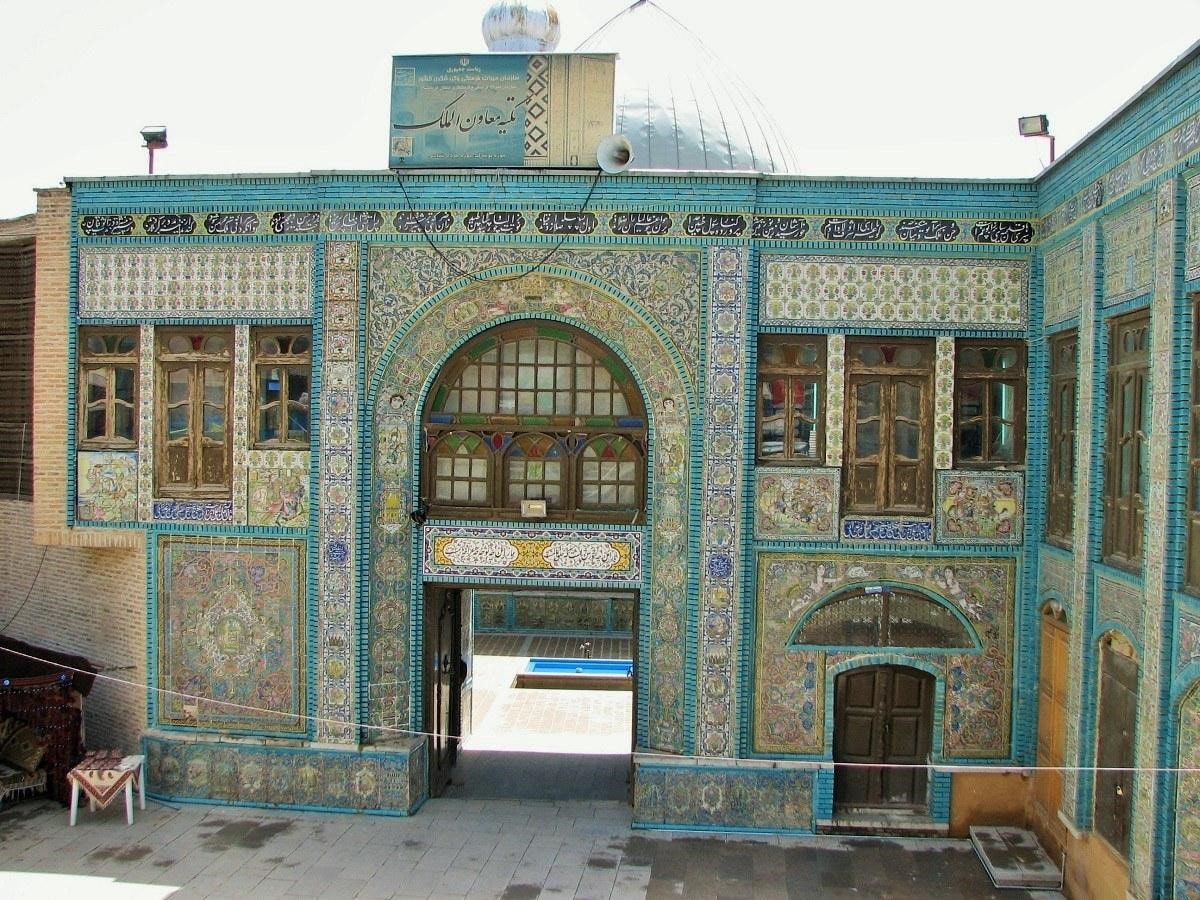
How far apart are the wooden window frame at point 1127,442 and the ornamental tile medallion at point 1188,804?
1.13m

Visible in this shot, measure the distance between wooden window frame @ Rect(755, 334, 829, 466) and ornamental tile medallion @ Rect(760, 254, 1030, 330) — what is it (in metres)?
0.27

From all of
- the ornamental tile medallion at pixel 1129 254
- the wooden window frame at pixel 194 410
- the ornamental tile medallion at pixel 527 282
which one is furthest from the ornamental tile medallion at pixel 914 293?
the wooden window frame at pixel 194 410

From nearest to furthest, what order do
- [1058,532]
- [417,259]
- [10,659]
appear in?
[1058,532] < [417,259] < [10,659]

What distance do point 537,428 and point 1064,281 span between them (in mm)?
4640

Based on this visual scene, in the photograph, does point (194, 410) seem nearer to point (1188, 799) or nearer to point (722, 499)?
point (722, 499)

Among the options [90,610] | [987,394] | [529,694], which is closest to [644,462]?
[987,394]

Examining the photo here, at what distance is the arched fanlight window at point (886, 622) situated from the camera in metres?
9.94

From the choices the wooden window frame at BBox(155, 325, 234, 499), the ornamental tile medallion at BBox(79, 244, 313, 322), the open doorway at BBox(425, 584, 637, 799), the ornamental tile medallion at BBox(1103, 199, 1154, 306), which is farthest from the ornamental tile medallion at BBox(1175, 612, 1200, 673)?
the wooden window frame at BBox(155, 325, 234, 499)

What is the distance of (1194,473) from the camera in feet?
22.7

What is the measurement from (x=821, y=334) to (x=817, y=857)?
4466 millimetres

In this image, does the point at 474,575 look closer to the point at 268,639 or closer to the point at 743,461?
the point at 268,639

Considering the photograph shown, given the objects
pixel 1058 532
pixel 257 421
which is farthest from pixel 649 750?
pixel 257 421

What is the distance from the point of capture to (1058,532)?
934 centimetres

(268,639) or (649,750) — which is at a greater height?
(268,639)
